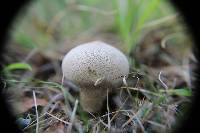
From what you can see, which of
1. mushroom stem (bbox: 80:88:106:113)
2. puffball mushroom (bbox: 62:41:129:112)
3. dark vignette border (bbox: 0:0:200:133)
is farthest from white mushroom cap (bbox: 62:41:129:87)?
dark vignette border (bbox: 0:0:200:133)

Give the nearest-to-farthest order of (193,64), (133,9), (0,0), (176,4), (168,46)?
(176,4)
(0,0)
(193,64)
(133,9)
(168,46)

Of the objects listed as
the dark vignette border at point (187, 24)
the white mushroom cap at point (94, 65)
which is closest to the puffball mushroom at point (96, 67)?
the white mushroom cap at point (94, 65)

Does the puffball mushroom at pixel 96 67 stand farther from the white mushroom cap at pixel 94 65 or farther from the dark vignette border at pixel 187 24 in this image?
the dark vignette border at pixel 187 24

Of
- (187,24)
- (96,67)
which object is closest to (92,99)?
(96,67)

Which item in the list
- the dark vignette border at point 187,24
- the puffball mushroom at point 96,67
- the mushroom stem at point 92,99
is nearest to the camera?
the dark vignette border at point 187,24

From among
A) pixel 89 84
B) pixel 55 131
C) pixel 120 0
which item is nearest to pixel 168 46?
pixel 120 0

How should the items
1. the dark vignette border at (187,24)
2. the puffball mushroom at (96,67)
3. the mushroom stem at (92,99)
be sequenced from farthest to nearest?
the mushroom stem at (92,99)
the puffball mushroom at (96,67)
the dark vignette border at (187,24)

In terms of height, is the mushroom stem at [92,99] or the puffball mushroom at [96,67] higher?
the puffball mushroom at [96,67]

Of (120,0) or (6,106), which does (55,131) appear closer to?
(6,106)
